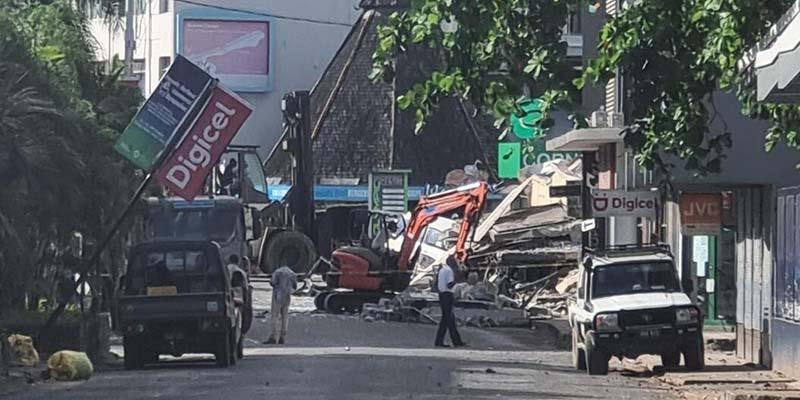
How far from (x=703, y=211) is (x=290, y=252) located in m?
23.7

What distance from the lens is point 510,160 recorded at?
59.5 m

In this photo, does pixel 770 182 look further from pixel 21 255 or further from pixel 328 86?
pixel 328 86

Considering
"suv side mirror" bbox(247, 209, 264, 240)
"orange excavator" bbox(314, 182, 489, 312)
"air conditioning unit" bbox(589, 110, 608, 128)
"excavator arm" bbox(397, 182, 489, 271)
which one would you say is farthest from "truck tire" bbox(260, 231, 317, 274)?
"air conditioning unit" bbox(589, 110, 608, 128)

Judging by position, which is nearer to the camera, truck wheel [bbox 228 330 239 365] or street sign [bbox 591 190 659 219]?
truck wheel [bbox 228 330 239 365]

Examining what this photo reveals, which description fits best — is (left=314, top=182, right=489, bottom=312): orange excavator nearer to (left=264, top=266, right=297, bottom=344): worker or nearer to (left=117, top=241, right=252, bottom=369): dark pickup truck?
(left=264, top=266, right=297, bottom=344): worker

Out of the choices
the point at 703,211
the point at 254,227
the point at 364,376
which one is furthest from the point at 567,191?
the point at 364,376

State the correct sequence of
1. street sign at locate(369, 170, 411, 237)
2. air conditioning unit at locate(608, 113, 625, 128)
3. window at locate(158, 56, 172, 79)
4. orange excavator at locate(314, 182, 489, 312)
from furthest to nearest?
window at locate(158, 56, 172, 79) < street sign at locate(369, 170, 411, 237) < orange excavator at locate(314, 182, 489, 312) < air conditioning unit at locate(608, 113, 625, 128)

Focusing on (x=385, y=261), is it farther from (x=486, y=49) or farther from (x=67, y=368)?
(x=486, y=49)

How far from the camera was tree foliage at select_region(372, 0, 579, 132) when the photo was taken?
64.1 feet

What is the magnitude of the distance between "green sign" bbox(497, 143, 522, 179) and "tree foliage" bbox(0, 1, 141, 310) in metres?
25.1

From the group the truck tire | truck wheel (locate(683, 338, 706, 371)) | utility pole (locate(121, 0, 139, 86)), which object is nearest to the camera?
truck wheel (locate(683, 338, 706, 371))

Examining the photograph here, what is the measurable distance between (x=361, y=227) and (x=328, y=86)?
17.7 m

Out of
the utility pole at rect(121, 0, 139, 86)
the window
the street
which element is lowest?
the street

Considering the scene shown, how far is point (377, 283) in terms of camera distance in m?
43.4
